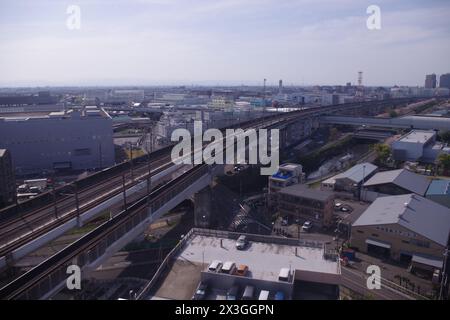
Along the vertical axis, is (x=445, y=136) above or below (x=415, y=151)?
above

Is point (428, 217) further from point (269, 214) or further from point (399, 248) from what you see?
point (269, 214)

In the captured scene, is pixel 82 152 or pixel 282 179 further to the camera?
pixel 82 152

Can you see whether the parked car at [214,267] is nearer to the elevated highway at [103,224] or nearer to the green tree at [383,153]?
the elevated highway at [103,224]

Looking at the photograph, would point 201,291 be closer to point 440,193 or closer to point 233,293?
point 233,293

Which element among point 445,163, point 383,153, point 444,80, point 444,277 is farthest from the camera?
point 444,80

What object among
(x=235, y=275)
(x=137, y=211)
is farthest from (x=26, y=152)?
(x=235, y=275)

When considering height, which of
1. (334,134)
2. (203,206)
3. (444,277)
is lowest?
(444,277)

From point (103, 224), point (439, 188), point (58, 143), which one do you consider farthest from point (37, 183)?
point (439, 188)

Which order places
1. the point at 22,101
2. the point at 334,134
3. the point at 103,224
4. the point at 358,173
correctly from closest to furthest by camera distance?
the point at 103,224
the point at 358,173
the point at 334,134
the point at 22,101
